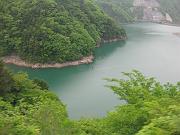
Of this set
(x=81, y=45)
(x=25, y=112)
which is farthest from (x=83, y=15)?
(x=25, y=112)

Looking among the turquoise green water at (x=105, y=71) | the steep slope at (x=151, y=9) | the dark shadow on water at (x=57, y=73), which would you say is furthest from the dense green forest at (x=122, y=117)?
the steep slope at (x=151, y=9)

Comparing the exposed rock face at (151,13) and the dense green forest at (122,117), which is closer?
the dense green forest at (122,117)

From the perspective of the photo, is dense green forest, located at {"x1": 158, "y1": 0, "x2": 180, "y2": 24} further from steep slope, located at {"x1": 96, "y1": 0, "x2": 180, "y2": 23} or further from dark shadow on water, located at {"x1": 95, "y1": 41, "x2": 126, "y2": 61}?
dark shadow on water, located at {"x1": 95, "y1": 41, "x2": 126, "y2": 61}

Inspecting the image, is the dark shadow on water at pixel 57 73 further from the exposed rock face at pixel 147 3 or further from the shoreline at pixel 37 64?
the exposed rock face at pixel 147 3

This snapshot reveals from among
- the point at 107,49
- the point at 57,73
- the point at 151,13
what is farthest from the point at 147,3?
the point at 57,73

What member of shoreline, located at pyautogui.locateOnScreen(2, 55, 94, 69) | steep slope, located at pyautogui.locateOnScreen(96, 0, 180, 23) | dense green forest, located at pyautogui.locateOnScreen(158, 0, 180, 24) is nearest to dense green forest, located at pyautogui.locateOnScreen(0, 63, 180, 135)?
shoreline, located at pyautogui.locateOnScreen(2, 55, 94, 69)

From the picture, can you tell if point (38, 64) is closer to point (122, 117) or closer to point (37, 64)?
point (37, 64)
